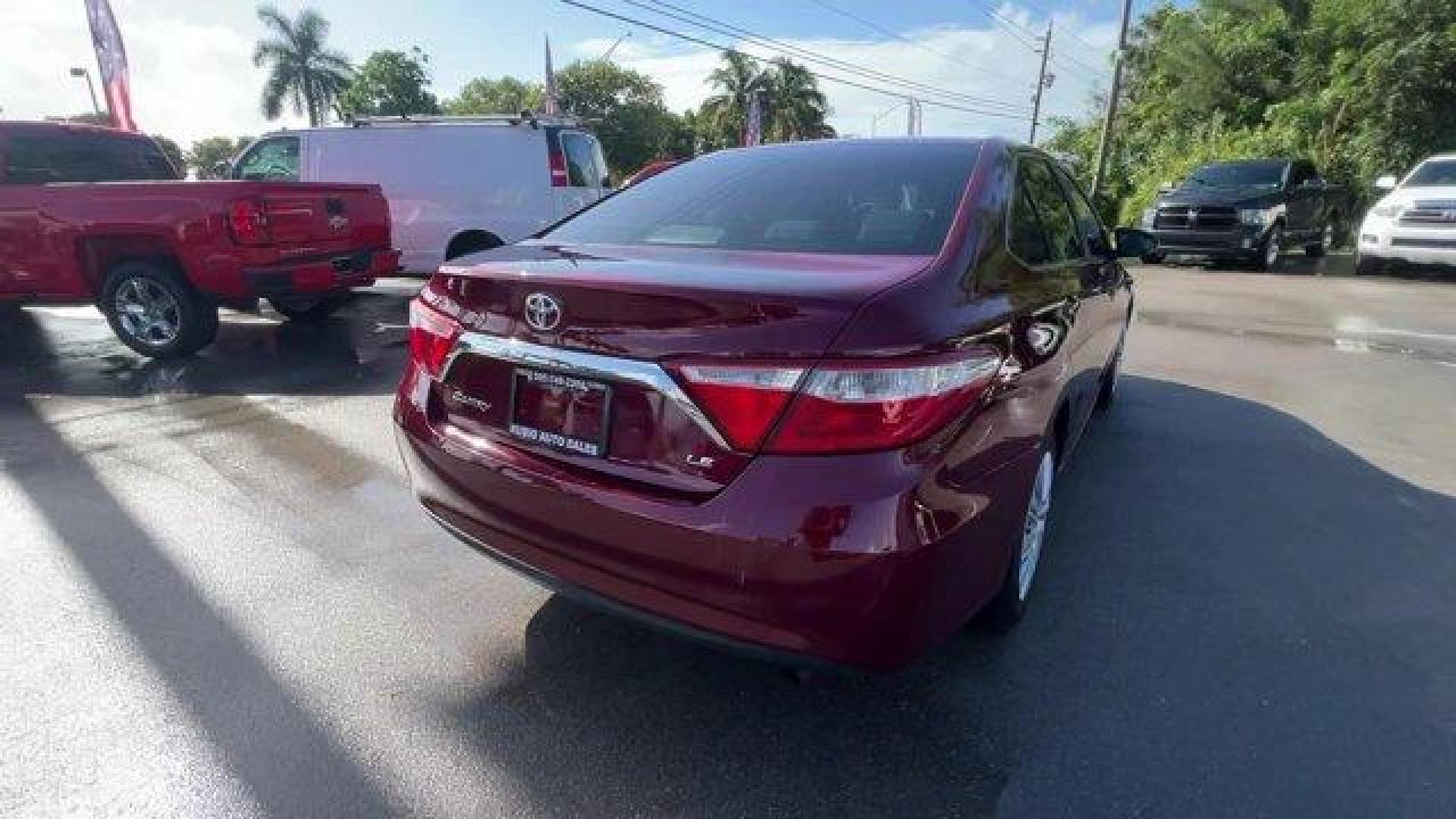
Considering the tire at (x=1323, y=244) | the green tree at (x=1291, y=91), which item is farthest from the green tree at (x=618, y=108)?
the tire at (x=1323, y=244)

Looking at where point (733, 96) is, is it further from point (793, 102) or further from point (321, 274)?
point (321, 274)

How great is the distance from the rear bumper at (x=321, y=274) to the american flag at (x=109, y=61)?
13980 mm

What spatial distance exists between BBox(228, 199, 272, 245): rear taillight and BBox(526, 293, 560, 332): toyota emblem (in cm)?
517

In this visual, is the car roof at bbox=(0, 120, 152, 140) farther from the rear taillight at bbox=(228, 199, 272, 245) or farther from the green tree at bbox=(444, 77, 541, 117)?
the green tree at bbox=(444, 77, 541, 117)

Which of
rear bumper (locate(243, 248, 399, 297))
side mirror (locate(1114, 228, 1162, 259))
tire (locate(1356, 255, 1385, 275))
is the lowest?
tire (locate(1356, 255, 1385, 275))

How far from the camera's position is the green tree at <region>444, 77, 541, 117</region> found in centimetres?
6306

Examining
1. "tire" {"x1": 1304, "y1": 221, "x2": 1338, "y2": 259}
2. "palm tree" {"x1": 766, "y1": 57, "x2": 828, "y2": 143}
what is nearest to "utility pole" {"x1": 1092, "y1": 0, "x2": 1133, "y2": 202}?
"tire" {"x1": 1304, "y1": 221, "x2": 1338, "y2": 259}

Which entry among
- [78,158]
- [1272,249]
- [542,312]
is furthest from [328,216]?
[1272,249]

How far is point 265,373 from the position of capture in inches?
245

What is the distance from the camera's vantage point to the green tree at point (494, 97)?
6306 cm

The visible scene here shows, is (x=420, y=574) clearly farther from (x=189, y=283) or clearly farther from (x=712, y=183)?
(x=189, y=283)

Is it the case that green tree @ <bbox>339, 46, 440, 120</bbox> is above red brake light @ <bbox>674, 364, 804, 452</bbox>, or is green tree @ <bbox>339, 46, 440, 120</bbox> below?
above

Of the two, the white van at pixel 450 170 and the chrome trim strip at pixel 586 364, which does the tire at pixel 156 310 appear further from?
the chrome trim strip at pixel 586 364

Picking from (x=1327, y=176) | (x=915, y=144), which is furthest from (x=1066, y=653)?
(x=1327, y=176)
